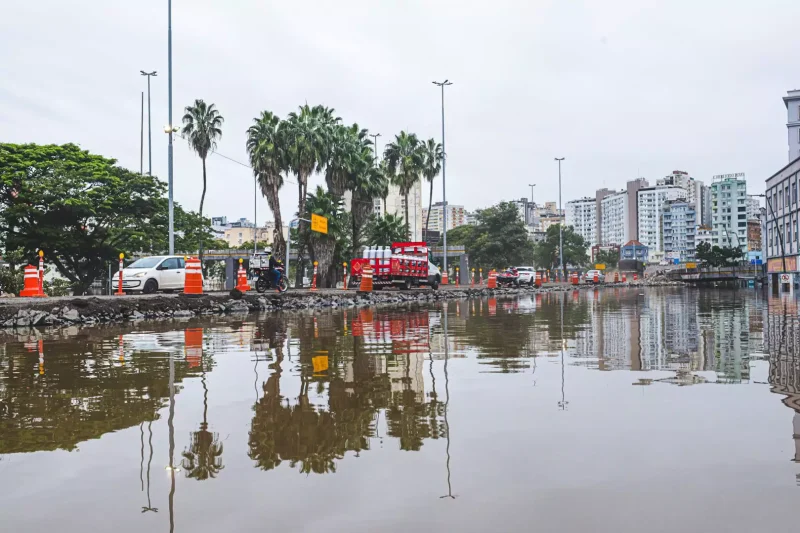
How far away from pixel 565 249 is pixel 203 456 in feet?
467

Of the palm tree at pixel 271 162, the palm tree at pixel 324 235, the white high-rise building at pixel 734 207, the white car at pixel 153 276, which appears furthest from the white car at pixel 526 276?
the white high-rise building at pixel 734 207

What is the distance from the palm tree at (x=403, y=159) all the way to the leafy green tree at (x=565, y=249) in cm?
7310

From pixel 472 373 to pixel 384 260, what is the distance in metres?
32.7

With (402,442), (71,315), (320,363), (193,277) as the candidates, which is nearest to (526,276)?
(193,277)

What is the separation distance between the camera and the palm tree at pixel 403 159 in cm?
7172

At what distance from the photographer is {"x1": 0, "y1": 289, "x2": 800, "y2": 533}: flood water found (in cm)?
324

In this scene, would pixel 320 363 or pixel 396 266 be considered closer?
pixel 320 363

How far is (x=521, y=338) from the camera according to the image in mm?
11719

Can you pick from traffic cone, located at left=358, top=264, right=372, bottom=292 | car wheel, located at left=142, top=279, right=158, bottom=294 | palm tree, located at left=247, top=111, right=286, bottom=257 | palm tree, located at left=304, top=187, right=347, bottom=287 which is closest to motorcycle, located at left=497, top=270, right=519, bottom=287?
palm tree, located at left=304, top=187, right=347, bottom=287

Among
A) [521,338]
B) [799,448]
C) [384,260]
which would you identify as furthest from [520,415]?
[384,260]

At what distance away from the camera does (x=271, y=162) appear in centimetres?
5375

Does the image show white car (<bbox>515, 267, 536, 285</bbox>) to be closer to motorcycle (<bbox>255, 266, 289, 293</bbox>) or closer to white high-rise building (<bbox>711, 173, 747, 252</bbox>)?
motorcycle (<bbox>255, 266, 289, 293</bbox>)

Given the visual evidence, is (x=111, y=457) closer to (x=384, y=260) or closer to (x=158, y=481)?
(x=158, y=481)

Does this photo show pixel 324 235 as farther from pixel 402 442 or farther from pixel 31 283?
pixel 402 442
